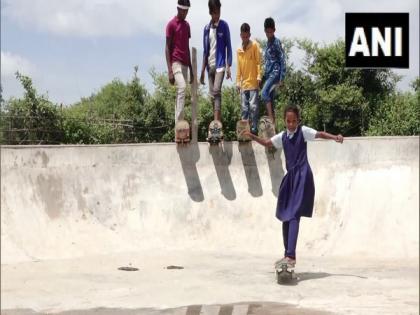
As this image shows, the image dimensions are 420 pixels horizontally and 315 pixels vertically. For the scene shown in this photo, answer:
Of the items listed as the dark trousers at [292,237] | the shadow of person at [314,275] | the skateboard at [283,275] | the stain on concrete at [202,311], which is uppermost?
the dark trousers at [292,237]

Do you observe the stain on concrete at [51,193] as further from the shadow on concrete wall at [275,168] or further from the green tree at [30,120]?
the green tree at [30,120]

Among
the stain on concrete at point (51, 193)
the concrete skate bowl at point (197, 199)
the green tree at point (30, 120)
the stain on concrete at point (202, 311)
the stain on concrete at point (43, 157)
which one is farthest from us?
the green tree at point (30, 120)

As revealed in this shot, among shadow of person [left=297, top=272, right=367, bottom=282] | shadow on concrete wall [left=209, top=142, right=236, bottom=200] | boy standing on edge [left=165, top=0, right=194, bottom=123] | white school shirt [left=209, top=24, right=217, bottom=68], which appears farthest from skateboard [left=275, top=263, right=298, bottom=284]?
white school shirt [left=209, top=24, right=217, bottom=68]

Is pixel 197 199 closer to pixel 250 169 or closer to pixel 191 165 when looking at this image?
pixel 191 165

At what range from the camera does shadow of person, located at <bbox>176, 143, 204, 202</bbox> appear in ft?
29.7

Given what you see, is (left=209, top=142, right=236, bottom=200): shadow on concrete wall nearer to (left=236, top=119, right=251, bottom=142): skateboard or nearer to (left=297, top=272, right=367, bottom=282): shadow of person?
(left=236, top=119, right=251, bottom=142): skateboard

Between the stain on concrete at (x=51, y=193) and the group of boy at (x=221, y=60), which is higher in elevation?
the group of boy at (x=221, y=60)

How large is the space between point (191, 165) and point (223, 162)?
1.69 feet

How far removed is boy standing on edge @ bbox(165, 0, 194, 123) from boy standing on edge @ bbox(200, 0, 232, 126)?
13.1 inches

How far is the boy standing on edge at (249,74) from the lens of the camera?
30.1 ft

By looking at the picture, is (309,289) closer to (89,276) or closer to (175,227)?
(89,276)

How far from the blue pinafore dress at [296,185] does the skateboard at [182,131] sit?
8.80 feet

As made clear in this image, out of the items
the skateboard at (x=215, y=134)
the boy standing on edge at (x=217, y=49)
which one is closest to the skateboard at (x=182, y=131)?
the skateboard at (x=215, y=134)

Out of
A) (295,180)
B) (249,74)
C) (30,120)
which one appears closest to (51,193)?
(249,74)
